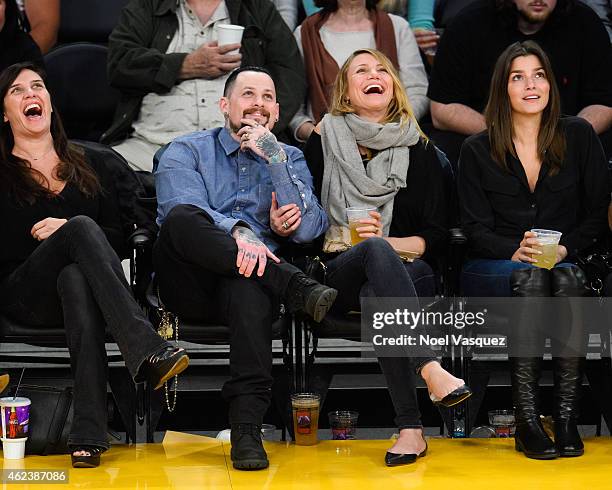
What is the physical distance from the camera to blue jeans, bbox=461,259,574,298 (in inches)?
173

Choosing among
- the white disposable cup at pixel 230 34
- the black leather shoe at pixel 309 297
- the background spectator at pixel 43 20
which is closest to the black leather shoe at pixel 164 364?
the black leather shoe at pixel 309 297

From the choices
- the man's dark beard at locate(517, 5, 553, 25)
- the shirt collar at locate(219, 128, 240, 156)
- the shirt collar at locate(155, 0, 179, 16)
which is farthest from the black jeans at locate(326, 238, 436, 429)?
the shirt collar at locate(155, 0, 179, 16)

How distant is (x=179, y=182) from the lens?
14.4 ft

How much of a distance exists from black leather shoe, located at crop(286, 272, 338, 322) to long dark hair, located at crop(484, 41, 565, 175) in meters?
1.01

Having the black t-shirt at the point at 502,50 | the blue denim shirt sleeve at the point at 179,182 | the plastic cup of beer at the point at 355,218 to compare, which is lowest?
the plastic cup of beer at the point at 355,218

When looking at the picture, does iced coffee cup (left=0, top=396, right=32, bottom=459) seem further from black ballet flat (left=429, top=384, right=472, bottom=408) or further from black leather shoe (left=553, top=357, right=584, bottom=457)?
black leather shoe (left=553, top=357, right=584, bottom=457)

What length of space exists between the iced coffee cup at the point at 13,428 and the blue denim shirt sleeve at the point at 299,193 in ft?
3.69

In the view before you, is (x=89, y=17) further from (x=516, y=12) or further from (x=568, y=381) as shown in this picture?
(x=568, y=381)

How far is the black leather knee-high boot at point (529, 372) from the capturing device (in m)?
4.00

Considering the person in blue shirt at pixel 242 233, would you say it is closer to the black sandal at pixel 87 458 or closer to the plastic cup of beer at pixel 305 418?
the plastic cup of beer at pixel 305 418

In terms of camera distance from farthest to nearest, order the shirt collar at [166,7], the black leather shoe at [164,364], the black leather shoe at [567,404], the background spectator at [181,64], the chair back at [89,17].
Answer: the chair back at [89,17] → the shirt collar at [166,7] → the background spectator at [181,64] → the black leather shoe at [567,404] → the black leather shoe at [164,364]

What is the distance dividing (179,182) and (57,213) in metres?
0.45

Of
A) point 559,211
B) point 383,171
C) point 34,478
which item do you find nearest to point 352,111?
point 383,171

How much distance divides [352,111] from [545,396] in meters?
1.31
